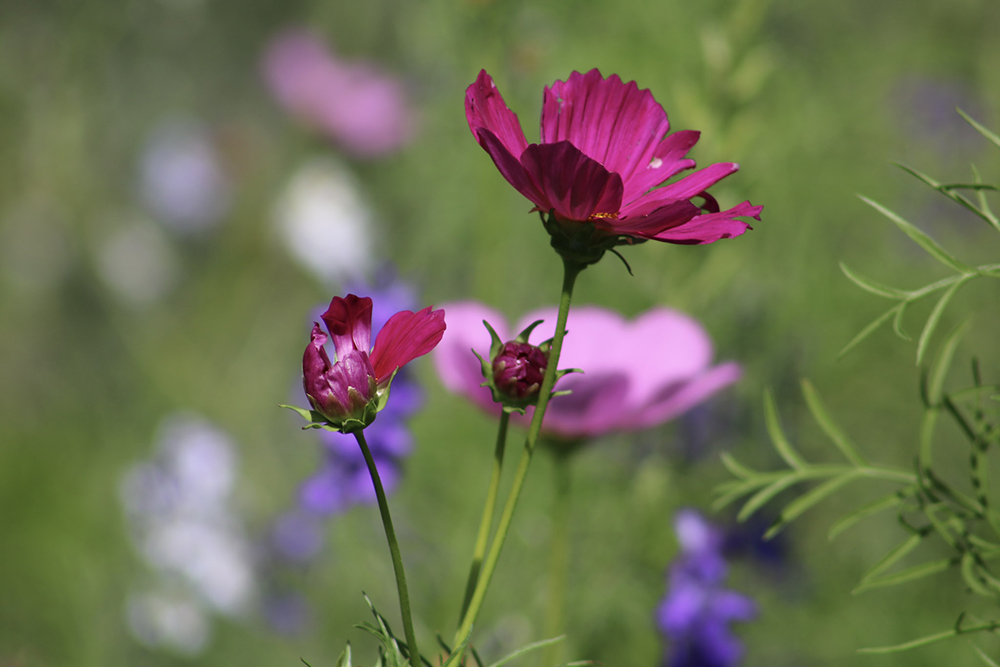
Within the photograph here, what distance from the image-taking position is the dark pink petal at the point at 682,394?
366 mm

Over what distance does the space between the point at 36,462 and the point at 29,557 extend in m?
0.21

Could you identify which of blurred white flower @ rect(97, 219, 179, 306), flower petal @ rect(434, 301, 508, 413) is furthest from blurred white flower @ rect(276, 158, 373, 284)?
flower petal @ rect(434, 301, 508, 413)

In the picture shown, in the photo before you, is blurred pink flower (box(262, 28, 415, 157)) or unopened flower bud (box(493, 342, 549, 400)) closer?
unopened flower bud (box(493, 342, 549, 400))

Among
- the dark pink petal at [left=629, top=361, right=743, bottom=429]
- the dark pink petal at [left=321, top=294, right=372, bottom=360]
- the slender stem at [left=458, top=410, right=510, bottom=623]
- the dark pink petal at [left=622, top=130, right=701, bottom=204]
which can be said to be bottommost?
the slender stem at [left=458, top=410, right=510, bottom=623]

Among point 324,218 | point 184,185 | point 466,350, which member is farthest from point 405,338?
point 184,185

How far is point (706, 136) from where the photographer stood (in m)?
0.55

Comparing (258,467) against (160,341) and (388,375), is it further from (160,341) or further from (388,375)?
(388,375)

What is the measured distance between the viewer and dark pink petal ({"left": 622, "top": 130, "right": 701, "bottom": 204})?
0.24 m

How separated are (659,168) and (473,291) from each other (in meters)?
0.67

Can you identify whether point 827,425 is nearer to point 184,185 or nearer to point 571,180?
point 571,180

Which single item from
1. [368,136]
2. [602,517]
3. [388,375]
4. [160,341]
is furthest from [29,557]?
[388,375]

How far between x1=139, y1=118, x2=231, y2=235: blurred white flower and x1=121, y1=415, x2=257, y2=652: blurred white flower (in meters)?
0.87

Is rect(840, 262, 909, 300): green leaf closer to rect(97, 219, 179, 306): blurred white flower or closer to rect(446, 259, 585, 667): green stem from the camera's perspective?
rect(446, 259, 585, 667): green stem

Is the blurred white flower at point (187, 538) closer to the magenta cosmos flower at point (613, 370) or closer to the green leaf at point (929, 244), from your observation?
the magenta cosmos flower at point (613, 370)
